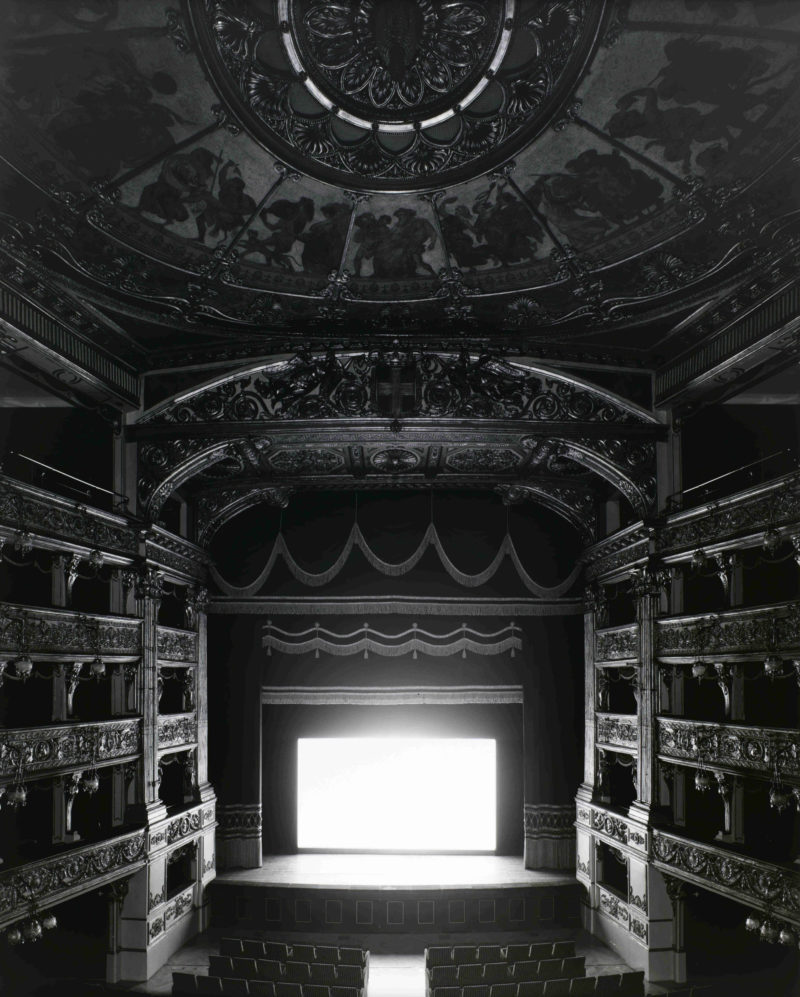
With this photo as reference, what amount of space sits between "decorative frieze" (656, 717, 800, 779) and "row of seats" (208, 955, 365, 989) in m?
4.52

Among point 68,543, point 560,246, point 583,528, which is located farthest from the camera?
point 583,528

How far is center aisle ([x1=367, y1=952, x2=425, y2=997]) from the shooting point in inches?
488

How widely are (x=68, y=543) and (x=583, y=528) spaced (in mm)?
8839

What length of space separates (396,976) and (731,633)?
6595 mm

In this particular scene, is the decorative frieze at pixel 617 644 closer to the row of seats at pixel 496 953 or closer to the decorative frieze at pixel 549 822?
the decorative frieze at pixel 549 822

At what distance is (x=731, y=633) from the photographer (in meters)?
10.5

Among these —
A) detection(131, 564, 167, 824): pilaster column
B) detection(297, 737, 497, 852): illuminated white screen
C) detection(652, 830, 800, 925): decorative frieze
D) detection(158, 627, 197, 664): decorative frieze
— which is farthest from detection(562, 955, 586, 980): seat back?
detection(158, 627, 197, 664): decorative frieze

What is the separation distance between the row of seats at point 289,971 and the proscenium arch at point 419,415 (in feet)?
18.4

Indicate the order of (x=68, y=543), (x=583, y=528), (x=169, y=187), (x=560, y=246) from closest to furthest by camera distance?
(x=169, y=187) → (x=560, y=246) → (x=68, y=543) → (x=583, y=528)

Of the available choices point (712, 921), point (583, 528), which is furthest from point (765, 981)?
point (583, 528)

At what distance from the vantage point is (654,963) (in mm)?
11852

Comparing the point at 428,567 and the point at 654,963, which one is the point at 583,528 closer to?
the point at 428,567

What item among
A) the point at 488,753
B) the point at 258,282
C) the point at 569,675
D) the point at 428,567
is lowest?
the point at 488,753

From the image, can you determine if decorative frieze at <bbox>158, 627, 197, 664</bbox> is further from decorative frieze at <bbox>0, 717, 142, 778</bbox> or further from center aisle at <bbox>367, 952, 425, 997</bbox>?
center aisle at <bbox>367, 952, 425, 997</bbox>
